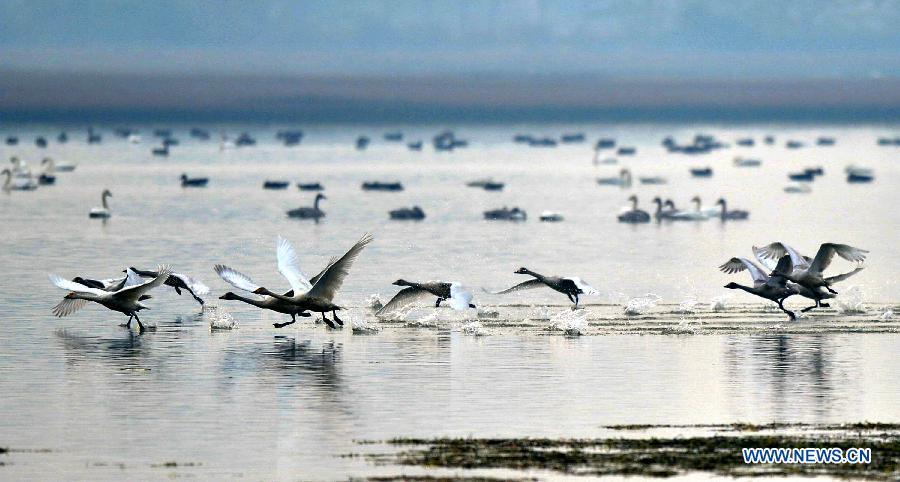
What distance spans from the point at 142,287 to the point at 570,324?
281 inches

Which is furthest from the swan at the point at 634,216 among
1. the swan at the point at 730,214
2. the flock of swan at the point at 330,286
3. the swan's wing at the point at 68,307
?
the swan's wing at the point at 68,307

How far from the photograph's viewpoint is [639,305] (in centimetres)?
3419

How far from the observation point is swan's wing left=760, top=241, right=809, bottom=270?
32719mm

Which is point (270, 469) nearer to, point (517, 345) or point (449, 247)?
point (517, 345)

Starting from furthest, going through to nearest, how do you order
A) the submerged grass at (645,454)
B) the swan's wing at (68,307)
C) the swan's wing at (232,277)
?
the swan's wing at (68,307), the swan's wing at (232,277), the submerged grass at (645,454)

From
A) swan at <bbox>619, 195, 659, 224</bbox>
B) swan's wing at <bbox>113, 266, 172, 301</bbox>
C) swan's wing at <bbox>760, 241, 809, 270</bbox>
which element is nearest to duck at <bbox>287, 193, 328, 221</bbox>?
swan at <bbox>619, 195, 659, 224</bbox>

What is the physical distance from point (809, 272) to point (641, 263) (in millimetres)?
13720

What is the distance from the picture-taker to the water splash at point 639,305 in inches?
1321

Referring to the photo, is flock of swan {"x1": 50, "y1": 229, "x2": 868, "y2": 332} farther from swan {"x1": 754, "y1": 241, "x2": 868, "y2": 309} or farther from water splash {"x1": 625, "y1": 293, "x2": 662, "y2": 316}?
water splash {"x1": 625, "y1": 293, "x2": 662, "y2": 316}

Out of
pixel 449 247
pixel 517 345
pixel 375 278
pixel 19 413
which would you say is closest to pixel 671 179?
pixel 449 247

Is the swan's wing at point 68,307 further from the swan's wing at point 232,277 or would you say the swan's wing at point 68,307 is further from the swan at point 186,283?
the swan's wing at point 232,277

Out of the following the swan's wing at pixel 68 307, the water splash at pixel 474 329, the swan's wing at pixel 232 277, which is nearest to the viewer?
the swan's wing at pixel 232 277

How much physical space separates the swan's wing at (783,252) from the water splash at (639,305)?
7.69ft

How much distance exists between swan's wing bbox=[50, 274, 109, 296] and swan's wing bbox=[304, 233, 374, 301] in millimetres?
3789
